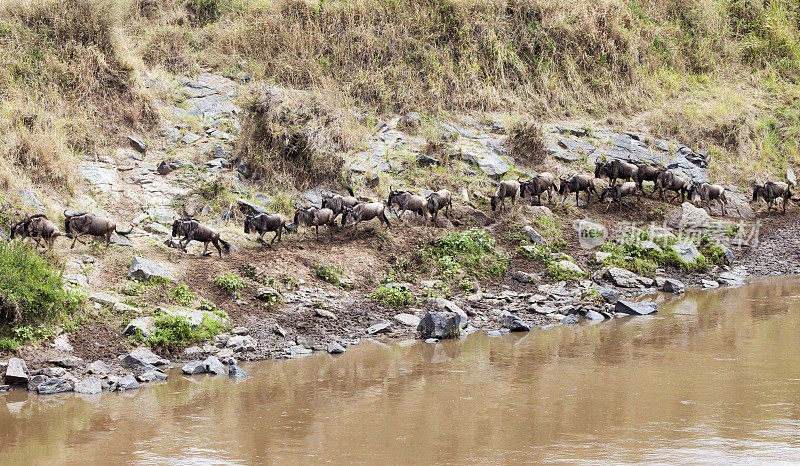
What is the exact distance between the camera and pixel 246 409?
797 cm

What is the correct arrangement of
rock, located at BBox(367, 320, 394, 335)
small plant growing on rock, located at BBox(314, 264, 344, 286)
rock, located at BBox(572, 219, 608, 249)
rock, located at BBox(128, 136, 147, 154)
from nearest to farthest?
rock, located at BBox(367, 320, 394, 335) < small plant growing on rock, located at BBox(314, 264, 344, 286) < rock, located at BBox(572, 219, 608, 249) < rock, located at BBox(128, 136, 147, 154)

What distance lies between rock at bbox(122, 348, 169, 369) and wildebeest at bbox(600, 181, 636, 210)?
1267cm

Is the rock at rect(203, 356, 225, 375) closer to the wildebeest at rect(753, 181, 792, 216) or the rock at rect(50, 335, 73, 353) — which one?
the rock at rect(50, 335, 73, 353)

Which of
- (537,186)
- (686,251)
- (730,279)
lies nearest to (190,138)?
(537,186)

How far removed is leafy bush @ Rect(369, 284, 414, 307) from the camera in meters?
12.4

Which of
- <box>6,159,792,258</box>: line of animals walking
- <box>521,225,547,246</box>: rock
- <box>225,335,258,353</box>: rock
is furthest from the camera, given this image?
<box>521,225,547,246</box>: rock

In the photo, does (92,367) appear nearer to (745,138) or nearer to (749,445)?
(749,445)

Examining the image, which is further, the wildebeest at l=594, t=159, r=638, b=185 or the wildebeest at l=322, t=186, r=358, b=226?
the wildebeest at l=594, t=159, r=638, b=185

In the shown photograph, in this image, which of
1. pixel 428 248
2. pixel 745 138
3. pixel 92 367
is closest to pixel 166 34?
pixel 428 248

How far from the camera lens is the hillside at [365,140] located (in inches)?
476

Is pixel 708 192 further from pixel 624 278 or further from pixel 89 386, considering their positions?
pixel 89 386

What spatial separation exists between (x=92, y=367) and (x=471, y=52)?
1671 centimetres

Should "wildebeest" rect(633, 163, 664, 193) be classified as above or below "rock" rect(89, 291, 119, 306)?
above

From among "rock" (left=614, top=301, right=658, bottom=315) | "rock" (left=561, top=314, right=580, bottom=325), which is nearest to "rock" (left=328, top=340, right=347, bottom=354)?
"rock" (left=561, top=314, right=580, bottom=325)
